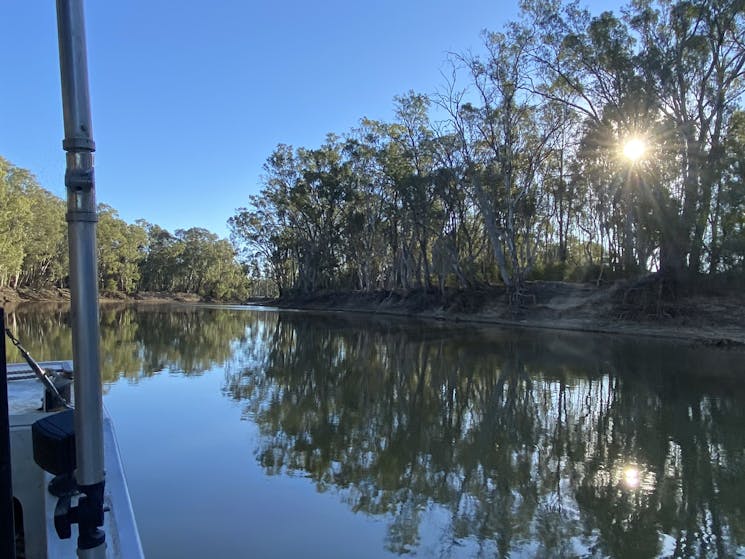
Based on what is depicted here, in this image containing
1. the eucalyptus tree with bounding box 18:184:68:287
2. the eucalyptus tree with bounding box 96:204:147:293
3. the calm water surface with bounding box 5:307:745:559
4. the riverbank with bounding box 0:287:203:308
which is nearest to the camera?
the calm water surface with bounding box 5:307:745:559

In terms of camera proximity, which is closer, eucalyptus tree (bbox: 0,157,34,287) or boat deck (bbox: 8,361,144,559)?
boat deck (bbox: 8,361,144,559)

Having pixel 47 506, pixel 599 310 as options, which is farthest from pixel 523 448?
pixel 599 310

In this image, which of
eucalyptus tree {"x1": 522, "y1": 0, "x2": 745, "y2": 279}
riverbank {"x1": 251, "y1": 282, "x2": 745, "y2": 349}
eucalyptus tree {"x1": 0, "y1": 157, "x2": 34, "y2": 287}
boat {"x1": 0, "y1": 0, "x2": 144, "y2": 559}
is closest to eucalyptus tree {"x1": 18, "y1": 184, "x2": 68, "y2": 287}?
eucalyptus tree {"x1": 0, "y1": 157, "x2": 34, "y2": 287}

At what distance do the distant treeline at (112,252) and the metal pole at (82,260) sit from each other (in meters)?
36.5

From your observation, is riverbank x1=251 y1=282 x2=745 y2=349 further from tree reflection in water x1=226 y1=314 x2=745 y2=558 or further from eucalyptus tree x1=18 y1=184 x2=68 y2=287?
eucalyptus tree x1=18 y1=184 x2=68 y2=287

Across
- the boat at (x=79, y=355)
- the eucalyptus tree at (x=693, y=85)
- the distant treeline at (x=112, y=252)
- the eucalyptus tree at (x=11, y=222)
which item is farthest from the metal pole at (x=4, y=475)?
the eucalyptus tree at (x=11, y=222)

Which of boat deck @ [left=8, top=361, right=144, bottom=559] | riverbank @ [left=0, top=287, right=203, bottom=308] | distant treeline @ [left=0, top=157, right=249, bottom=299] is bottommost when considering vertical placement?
boat deck @ [left=8, top=361, right=144, bottom=559]

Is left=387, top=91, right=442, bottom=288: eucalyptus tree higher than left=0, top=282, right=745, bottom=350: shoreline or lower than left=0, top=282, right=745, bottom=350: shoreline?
higher

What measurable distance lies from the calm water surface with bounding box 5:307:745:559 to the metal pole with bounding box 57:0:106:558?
261cm

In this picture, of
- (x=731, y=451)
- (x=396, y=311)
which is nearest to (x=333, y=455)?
(x=731, y=451)

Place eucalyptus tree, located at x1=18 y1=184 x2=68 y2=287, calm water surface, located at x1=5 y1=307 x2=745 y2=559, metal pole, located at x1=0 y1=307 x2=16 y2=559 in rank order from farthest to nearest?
eucalyptus tree, located at x1=18 y1=184 x2=68 y2=287 < calm water surface, located at x1=5 y1=307 x2=745 y2=559 < metal pole, located at x1=0 y1=307 x2=16 y2=559

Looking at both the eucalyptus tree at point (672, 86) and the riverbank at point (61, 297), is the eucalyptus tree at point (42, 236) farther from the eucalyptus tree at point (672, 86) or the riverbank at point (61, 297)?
the eucalyptus tree at point (672, 86)

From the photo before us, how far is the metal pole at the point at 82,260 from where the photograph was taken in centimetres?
196

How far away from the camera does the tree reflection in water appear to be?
460 centimetres
